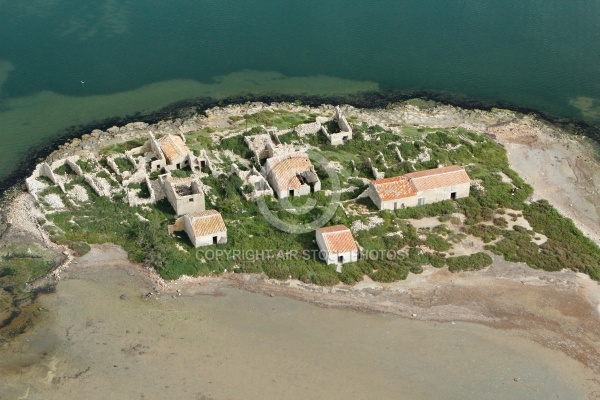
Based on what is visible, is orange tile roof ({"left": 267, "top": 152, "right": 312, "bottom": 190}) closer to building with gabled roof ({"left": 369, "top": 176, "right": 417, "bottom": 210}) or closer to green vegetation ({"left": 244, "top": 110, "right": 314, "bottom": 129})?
building with gabled roof ({"left": 369, "top": 176, "right": 417, "bottom": 210})

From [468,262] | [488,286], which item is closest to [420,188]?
[468,262]

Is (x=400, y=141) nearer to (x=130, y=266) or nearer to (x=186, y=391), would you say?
(x=130, y=266)

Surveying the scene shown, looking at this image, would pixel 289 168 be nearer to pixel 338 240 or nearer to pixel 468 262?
pixel 338 240

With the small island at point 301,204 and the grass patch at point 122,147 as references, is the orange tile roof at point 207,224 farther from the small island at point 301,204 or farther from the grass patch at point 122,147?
the grass patch at point 122,147

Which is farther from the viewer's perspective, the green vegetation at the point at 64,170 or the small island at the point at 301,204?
the green vegetation at the point at 64,170

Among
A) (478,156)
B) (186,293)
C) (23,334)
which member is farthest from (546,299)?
(23,334)

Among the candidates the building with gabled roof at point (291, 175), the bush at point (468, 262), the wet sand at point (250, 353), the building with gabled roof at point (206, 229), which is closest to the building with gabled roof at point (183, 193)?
the building with gabled roof at point (206, 229)

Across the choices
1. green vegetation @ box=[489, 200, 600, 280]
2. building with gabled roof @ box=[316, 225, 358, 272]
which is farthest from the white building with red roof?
green vegetation @ box=[489, 200, 600, 280]
